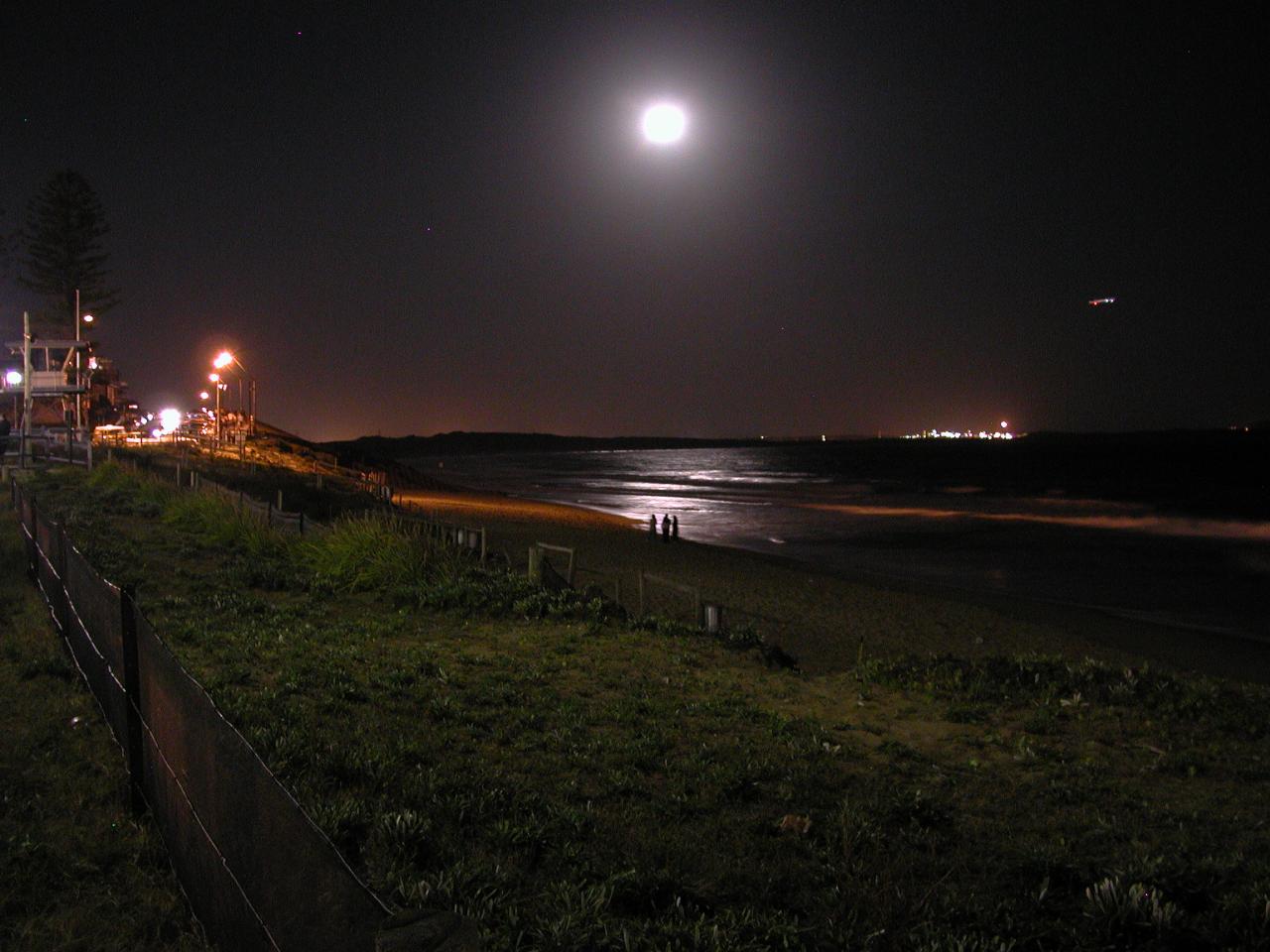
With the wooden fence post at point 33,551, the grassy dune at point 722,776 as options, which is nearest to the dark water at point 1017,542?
the grassy dune at point 722,776

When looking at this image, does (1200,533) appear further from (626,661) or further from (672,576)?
(626,661)

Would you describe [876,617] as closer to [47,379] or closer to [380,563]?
[380,563]

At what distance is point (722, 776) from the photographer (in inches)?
206

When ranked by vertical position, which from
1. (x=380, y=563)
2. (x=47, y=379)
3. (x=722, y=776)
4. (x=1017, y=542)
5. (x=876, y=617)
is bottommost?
(x=1017, y=542)

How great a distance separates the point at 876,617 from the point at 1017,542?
19.9 metres

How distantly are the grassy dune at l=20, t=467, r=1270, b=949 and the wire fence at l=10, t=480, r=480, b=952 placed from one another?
691 millimetres

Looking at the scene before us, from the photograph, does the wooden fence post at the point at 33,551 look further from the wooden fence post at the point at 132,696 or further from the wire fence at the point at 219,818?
the wooden fence post at the point at 132,696

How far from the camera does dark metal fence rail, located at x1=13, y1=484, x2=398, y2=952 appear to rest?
217 centimetres

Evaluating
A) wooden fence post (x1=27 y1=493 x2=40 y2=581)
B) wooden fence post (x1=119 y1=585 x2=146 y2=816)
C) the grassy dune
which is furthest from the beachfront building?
wooden fence post (x1=119 y1=585 x2=146 y2=816)

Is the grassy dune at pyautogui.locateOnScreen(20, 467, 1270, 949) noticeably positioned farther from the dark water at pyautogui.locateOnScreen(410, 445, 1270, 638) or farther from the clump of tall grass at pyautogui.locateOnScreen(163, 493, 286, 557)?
the dark water at pyautogui.locateOnScreen(410, 445, 1270, 638)

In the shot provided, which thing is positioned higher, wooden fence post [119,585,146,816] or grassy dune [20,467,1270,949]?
wooden fence post [119,585,146,816]

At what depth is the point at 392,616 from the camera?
1006 centimetres

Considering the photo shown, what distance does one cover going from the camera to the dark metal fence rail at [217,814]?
2.17 meters

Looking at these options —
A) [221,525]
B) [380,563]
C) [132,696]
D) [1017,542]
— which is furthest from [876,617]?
[1017,542]
